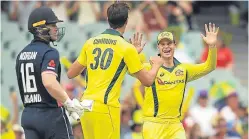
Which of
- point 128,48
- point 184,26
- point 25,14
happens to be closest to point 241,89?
point 184,26

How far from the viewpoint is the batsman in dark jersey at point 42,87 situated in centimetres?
979

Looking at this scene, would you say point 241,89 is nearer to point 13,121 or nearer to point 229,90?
point 229,90

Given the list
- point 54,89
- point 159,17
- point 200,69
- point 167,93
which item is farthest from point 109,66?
point 159,17

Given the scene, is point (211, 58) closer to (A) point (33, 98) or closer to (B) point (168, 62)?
(B) point (168, 62)

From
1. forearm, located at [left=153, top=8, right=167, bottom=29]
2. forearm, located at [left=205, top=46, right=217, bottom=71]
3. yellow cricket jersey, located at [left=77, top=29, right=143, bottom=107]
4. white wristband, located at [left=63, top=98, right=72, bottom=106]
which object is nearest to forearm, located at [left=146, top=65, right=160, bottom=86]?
yellow cricket jersey, located at [left=77, top=29, right=143, bottom=107]

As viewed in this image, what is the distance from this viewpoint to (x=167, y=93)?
11320 millimetres

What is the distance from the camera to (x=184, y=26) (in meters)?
19.8

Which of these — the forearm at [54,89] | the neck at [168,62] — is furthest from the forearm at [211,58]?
the forearm at [54,89]

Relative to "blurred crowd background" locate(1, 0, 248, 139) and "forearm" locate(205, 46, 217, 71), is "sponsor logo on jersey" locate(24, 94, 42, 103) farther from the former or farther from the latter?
"blurred crowd background" locate(1, 0, 248, 139)

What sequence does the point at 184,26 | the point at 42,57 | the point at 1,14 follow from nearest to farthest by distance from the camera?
the point at 42,57, the point at 1,14, the point at 184,26

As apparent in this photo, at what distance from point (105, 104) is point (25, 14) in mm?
8254

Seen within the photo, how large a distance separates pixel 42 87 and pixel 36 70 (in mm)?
190

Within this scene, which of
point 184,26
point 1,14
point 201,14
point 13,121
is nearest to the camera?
point 13,121

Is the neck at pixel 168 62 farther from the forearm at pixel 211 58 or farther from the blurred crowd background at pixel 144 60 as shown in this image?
the blurred crowd background at pixel 144 60
